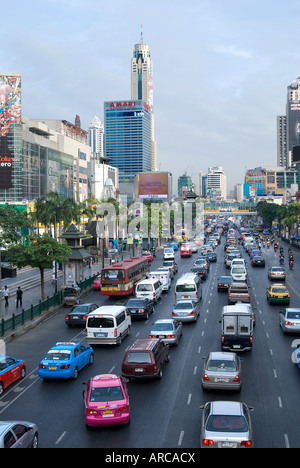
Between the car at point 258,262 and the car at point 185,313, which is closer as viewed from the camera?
the car at point 185,313

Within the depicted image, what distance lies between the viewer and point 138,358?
19281 millimetres

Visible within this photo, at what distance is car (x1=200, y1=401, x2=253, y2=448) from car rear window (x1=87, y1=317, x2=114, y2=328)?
1198cm

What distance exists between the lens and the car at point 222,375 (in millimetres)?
17578

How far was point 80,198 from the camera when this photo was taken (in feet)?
381

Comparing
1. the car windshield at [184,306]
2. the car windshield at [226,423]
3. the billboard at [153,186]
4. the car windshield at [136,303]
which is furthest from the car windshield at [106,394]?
the billboard at [153,186]

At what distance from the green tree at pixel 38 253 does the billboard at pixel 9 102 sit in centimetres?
4529

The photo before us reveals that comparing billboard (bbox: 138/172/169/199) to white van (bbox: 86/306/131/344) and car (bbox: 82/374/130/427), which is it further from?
car (bbox: 82/374/130/427)

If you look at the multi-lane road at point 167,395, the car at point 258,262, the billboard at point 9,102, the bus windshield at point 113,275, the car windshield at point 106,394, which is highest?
the billboard at point 9,102

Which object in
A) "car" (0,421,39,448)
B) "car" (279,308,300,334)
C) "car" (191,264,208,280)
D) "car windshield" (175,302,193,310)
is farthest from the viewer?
"car" (191,264,208,280)

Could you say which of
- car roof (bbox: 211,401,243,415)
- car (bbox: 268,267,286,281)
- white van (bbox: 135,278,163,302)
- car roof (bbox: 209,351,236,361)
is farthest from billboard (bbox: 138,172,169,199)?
car roof (bbox: 211,401,243,415)

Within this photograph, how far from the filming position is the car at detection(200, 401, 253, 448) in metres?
12.2

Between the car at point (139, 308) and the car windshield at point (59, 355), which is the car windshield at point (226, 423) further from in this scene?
the car at point (139, 308)

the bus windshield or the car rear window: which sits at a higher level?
the bus windshield
